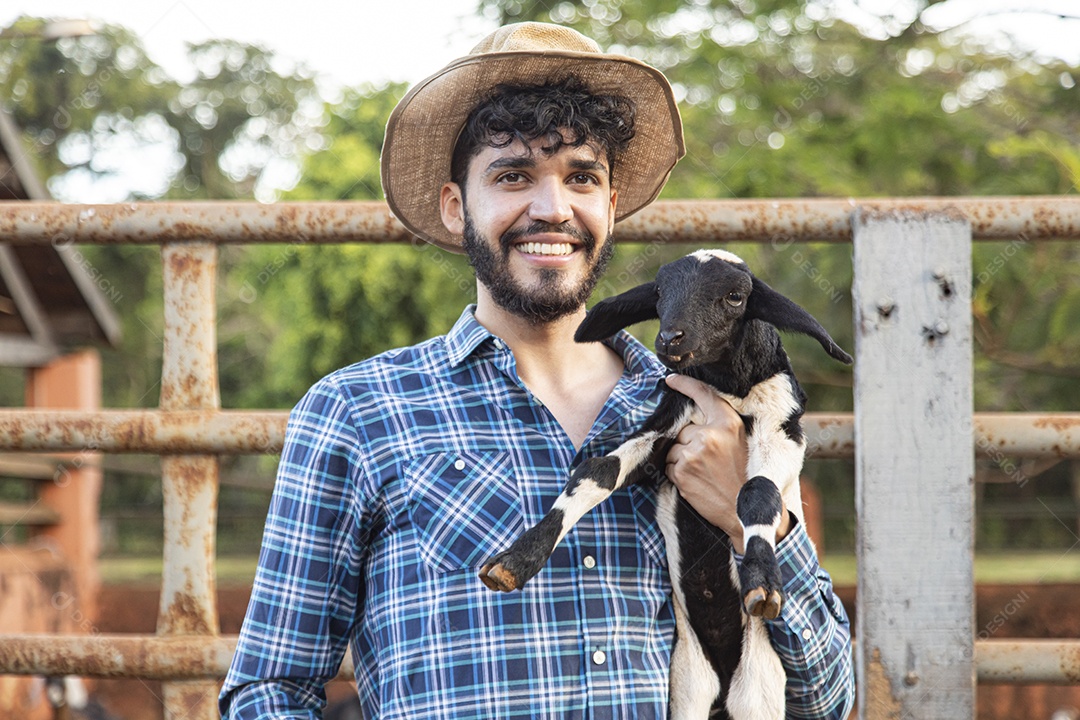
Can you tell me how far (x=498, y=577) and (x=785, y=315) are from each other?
804mm

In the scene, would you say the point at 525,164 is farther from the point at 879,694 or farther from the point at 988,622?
the point at 988,622

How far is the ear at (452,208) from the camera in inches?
94.5

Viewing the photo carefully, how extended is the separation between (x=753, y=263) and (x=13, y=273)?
18.6 ft

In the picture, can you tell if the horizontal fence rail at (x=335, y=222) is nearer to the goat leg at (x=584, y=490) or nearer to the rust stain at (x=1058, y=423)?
the rust stain at (x=1058, y=423)

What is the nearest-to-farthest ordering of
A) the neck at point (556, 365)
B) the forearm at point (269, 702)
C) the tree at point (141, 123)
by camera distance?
the forearm at point (269, 702) < the neck at point (556, 365) < the tree at point (141, 123)

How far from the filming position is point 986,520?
17.2 metres

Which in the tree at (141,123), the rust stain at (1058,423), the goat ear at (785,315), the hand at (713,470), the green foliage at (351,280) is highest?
the tree at (141,123)

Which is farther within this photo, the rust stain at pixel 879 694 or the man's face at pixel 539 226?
the rust stain at pixel 879 694

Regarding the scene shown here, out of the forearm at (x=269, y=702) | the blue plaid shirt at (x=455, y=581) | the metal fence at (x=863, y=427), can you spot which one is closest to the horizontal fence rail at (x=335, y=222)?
the metal fence at (x=863, y=427)

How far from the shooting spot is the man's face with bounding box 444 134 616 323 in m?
2.13

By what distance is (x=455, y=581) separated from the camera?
6.48ft

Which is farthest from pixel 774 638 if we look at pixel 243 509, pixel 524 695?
pixel 243 509

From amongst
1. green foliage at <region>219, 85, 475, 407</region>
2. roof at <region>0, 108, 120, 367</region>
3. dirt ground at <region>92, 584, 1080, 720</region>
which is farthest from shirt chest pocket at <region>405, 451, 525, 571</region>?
green foliage at <region>219, 85, 475, 407</region>

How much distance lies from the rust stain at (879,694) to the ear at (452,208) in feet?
4.50
